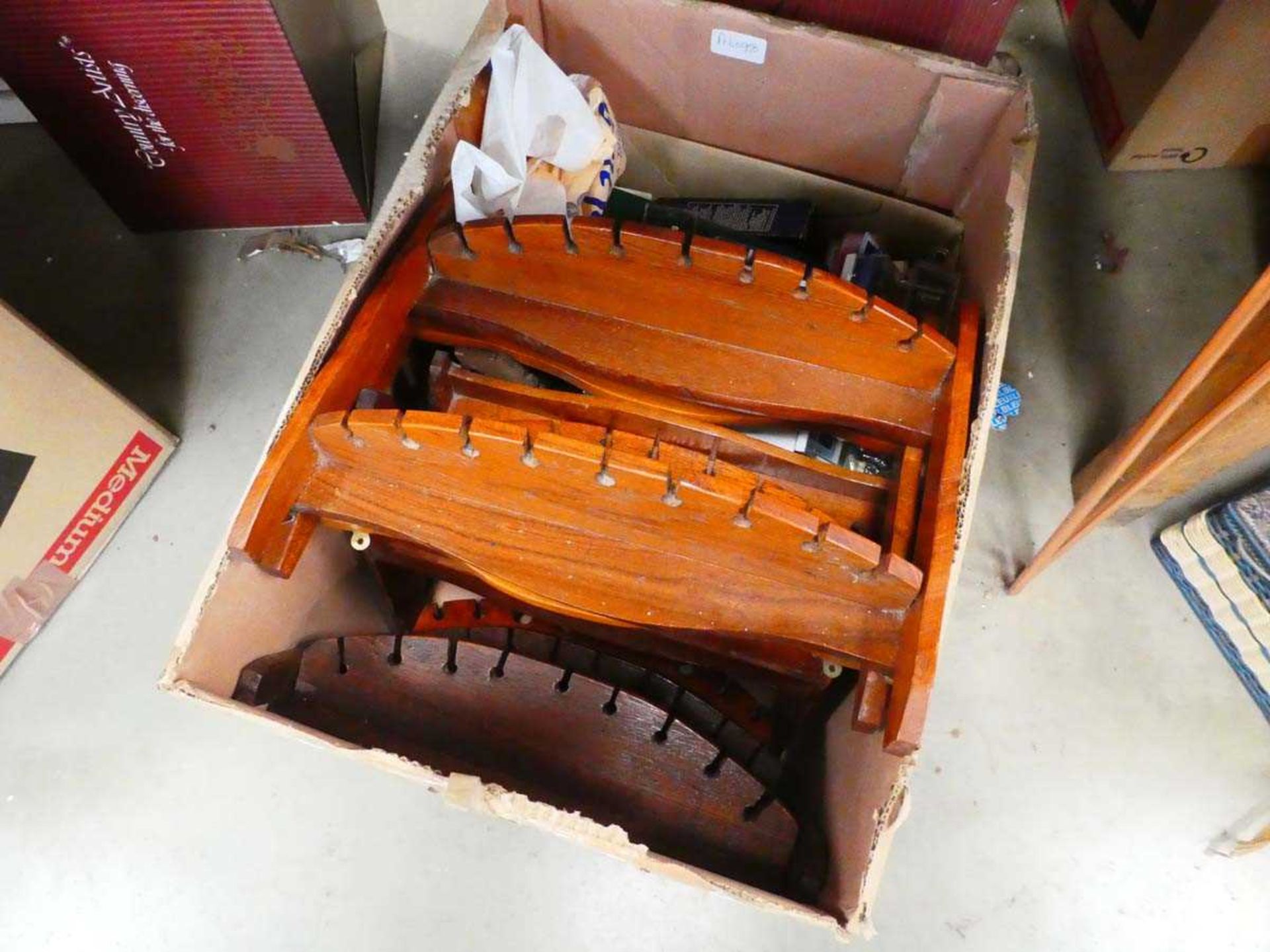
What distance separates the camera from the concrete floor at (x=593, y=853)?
1067 millimetres

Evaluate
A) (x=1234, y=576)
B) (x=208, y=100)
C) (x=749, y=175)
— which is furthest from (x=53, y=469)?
(x=1234, y=576)

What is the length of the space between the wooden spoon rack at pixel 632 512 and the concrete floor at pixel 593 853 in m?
0.28

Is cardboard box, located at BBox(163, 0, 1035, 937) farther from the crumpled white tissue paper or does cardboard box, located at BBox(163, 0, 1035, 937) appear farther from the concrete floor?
the concrete floor

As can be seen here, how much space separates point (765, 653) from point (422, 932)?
55 centimetres

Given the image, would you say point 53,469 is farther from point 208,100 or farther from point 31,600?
point 208,100

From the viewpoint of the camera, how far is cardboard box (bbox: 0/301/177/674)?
1.02m

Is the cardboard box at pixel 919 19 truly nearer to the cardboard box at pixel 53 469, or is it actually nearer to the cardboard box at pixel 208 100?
the cardboard box at pixel 208 100

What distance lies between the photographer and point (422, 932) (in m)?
1.07

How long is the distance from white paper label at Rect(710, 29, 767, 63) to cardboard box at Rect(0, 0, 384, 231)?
52cm

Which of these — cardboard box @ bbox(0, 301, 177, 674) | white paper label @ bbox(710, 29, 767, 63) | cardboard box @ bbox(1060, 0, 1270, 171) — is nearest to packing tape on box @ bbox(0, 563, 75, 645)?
cardboard box @ bbox(0, 301, 177, 674)

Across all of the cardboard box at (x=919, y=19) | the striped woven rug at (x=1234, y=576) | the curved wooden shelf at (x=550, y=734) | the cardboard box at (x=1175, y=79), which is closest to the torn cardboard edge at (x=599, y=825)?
the curved wooden shelf at (x=550, y=734)

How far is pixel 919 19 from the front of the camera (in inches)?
39.3

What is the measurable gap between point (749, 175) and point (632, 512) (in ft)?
2.19

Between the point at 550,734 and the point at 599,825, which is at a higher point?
the point at 599,825
